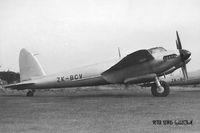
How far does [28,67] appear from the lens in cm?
1805

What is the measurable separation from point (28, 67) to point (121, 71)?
239 inches

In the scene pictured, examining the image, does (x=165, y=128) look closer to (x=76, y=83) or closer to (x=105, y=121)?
(x=105, y=121)

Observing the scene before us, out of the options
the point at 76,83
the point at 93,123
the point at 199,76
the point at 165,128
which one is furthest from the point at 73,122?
the point at 199,76

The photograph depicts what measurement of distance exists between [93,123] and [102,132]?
3.53 ft

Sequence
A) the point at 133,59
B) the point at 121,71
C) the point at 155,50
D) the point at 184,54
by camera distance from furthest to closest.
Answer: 1. the point at 121,71
2. the point at 155,50
3. the point at 133,59
4. the point at 184,54

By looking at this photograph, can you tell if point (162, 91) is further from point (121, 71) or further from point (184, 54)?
point (121, 71)

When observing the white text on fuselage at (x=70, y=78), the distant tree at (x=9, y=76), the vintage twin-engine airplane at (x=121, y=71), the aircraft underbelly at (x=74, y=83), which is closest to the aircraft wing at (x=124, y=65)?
the vintage twin-engine airplane at (x=121, y=71)

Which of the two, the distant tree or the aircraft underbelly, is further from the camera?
the distant tree

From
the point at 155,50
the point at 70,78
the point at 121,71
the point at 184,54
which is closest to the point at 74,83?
the point at 70,78

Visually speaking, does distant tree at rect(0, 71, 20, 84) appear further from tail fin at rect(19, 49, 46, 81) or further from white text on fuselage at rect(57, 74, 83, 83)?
white text on fuselage at rect(57, 74, 83, 83)

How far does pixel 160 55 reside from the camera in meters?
14.7

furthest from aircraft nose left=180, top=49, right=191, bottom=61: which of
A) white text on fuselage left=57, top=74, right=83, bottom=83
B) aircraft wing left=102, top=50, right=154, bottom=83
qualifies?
white text on fuselage left=57, top=74, right=83, bottom=83

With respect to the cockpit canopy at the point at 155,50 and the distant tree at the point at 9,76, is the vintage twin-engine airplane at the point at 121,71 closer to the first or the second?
the cockpit canopy at the point at 155,50

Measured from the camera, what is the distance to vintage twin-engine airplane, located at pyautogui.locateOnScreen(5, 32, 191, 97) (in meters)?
14.5
